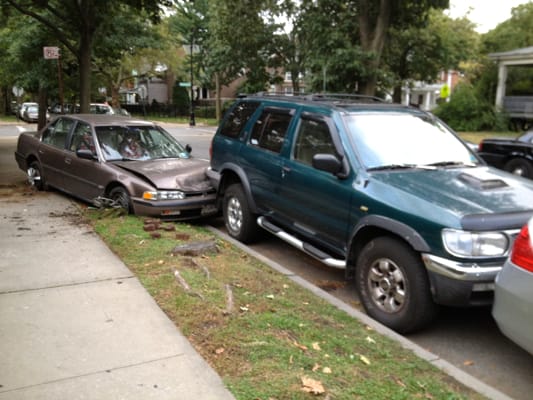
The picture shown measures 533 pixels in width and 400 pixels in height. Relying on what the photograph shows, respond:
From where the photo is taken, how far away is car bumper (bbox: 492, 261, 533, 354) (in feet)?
10.5

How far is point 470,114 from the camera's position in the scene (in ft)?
93.5

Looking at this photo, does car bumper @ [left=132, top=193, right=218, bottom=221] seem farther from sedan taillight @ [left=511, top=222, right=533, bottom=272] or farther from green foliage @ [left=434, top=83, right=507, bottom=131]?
green foliage @ [left=434, top=83, right=507, bottom=131]

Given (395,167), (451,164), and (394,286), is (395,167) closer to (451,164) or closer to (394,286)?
(451,164)

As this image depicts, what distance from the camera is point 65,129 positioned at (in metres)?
9.01

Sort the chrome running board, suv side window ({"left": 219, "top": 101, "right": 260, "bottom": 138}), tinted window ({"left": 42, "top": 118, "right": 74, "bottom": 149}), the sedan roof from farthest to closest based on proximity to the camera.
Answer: tinted window ({"left": 42, "top": 118, "right": 74, "bottom": 149})
the sedan roof
suv side window ({"left": 219, "top": 101, "right": 260, "bottom": 138})
the chrome running board

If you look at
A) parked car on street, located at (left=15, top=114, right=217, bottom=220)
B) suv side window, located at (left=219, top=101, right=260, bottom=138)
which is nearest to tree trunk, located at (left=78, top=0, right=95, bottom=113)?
parked car on street, located at (left=15, top=114, right=217, bottom=220)

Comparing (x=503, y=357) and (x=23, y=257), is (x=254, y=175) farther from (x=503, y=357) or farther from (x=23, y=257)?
(x=503, y=357)

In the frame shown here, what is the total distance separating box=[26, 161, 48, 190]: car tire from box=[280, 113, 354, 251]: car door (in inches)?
215

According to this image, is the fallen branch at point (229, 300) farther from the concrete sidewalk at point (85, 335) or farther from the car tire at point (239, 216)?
the car tire at point (239, 216)

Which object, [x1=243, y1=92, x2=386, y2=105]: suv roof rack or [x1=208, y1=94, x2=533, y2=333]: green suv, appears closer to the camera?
[x1=208, y1=94, x2=533, y2=333]: green suv

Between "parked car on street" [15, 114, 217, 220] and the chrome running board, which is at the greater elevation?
"parked car on street" [15, 114, 217, 220]

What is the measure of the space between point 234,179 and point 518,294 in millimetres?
4356

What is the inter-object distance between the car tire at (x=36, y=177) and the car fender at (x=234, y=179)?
3987 mm

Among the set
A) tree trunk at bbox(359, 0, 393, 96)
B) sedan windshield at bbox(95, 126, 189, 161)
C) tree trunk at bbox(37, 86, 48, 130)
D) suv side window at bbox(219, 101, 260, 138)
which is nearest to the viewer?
suv side window at bbox(219, 101, 260, 138)
